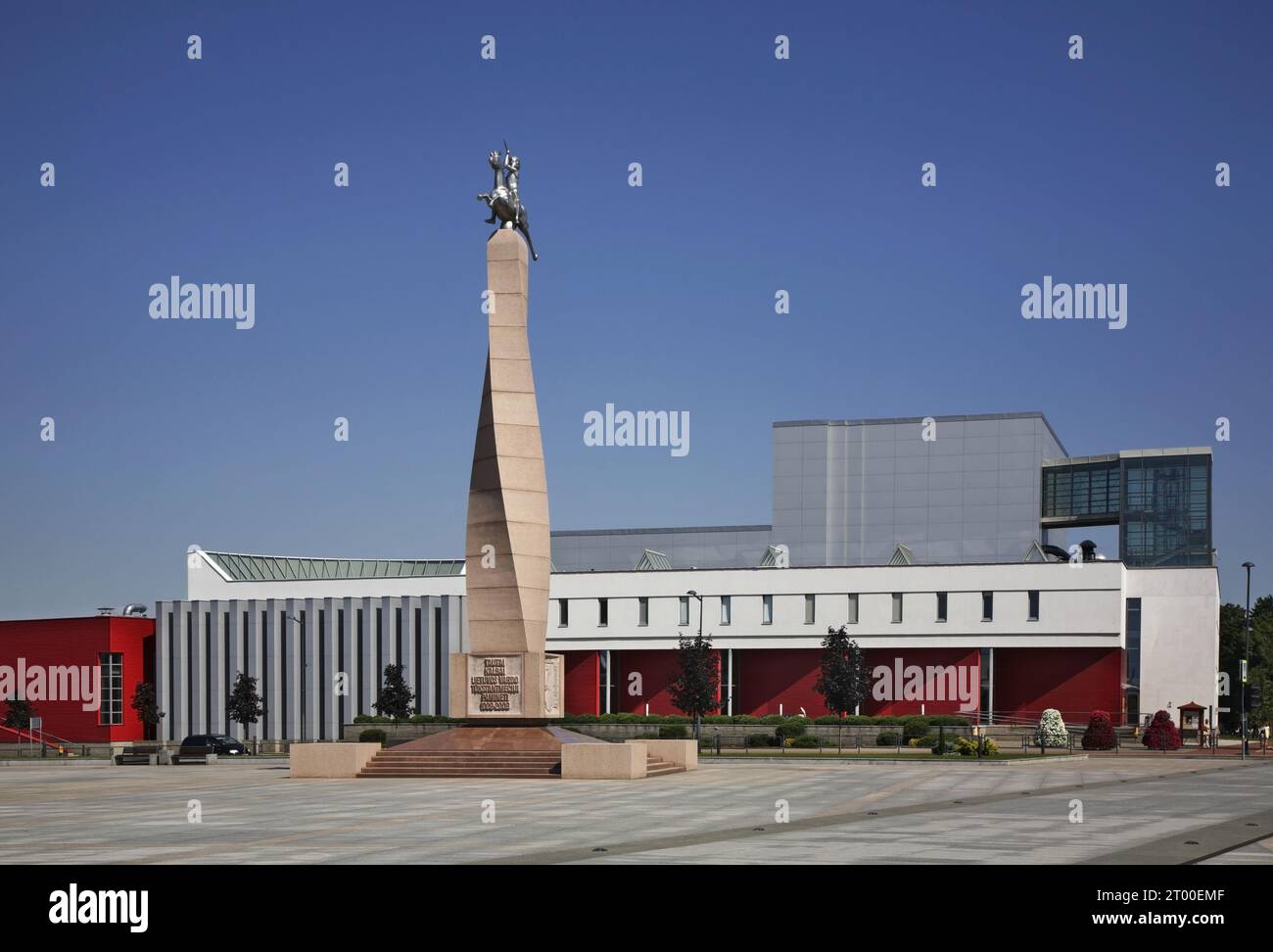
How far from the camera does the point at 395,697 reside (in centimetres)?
7656

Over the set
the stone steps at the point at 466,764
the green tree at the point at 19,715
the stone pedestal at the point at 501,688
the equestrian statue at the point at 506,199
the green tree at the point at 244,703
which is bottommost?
the green tree at the point at 19,715

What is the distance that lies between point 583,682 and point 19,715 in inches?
1305

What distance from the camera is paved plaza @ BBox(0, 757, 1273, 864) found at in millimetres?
18594

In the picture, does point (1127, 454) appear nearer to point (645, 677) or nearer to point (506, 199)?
point (645, 677)

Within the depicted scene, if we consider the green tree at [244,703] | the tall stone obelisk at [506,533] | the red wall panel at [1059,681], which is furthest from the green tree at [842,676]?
the green tree at [244,703]

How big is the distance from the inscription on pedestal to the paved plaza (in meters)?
4.33

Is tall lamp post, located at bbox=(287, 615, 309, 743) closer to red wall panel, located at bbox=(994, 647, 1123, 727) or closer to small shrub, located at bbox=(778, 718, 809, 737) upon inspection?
small shrub, located at bbox=(778, 718, 809, 737)

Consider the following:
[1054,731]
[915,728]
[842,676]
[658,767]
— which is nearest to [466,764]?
[658,767]

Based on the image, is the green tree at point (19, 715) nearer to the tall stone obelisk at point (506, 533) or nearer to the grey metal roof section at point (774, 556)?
the grey metal roof section at point (774, 556)

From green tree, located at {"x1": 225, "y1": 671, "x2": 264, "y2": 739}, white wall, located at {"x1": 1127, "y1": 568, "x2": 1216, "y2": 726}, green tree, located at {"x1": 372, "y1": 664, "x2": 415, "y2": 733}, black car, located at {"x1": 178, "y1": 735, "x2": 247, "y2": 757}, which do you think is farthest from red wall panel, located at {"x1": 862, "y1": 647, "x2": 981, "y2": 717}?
green tree, located at {"x1": 225, "y1": 671, "x2": 264, "y2": 739}

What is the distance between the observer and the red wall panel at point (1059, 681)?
3095 inches

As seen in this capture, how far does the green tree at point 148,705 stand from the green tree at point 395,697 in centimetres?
1592
